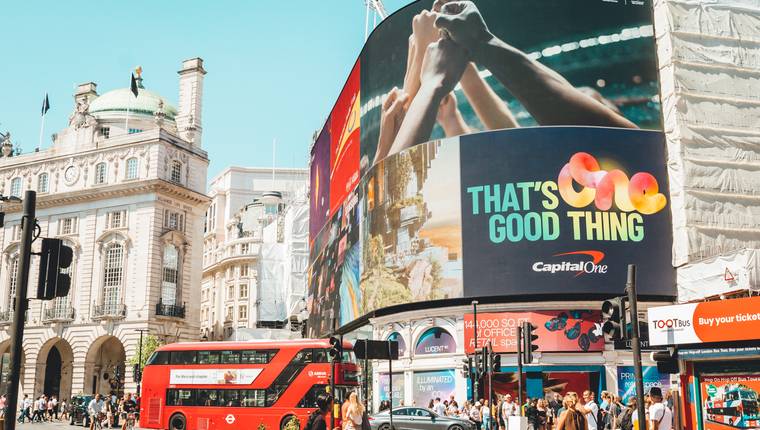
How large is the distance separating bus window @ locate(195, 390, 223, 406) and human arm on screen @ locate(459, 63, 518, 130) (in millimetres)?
19876

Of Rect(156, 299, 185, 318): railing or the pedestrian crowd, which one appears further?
Rect(156, 299, 185, 318): railing

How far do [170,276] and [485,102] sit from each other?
30993 millimetres

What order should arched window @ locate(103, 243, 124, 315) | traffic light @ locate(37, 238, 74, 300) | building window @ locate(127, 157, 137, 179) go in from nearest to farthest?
traffic light @ locate(37, 238, 74, 300), arched window @ locate(103, 243, 124, 315), building window @ locate(127, 157, 137, 179)

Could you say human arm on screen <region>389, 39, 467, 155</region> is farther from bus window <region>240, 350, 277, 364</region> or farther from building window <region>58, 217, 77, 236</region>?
building window <region>58, 217, 77, 236</region>

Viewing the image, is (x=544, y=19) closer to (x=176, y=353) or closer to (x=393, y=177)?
(x=393, y=177)

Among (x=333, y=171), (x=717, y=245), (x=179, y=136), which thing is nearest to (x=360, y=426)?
(x=717, y=245)

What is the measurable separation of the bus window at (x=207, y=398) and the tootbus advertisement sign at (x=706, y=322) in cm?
1717

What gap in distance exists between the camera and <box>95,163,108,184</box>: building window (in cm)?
6219

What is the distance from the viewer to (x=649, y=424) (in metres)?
17.6

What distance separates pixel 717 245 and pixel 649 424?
79.1 ft

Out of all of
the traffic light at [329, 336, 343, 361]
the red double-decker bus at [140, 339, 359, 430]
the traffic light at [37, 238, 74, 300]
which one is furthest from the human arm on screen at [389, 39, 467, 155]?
the traffic light at [37, 238, 74, 300]

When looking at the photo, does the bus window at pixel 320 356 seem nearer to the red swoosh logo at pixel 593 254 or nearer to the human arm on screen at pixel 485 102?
the red swoosh logo at pixel 593 254

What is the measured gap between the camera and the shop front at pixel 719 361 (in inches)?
946

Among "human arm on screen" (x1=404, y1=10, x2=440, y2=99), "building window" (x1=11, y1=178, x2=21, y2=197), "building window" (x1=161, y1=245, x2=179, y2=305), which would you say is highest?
"human arm on screen" (x1=404, y1=10, x2=440, y2=99)
